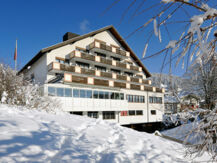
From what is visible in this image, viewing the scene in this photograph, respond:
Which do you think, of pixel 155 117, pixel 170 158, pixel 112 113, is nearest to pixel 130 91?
pixel 112 113

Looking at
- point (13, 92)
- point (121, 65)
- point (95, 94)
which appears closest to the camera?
point (13, 92)

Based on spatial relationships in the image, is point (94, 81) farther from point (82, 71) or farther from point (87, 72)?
point (82, 71)

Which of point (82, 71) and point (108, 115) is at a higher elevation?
point (82, 71)

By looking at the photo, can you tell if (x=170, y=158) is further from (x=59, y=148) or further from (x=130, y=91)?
(x=130, y=91)

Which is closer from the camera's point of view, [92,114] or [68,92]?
[68,92]

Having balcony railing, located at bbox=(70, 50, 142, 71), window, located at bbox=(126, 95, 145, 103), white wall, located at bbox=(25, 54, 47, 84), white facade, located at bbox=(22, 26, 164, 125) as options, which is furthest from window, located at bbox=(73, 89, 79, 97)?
window, located at bbox=(126, 95, 145, 103)

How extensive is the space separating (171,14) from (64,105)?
13361mm

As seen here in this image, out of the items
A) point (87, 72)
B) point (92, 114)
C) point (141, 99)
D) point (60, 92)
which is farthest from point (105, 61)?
point (60, 92)

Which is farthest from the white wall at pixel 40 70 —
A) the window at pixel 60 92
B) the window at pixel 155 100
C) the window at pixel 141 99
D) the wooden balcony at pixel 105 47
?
the window at pixel 155 100

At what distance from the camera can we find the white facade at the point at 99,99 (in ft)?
47.3

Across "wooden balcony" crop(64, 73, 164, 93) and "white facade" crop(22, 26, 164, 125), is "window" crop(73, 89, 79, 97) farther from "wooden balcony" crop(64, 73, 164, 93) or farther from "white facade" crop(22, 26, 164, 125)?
Answer: "wooden balcony" crop(64, 73, 164, 93)

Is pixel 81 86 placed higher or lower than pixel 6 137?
higher

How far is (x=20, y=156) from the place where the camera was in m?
2.23

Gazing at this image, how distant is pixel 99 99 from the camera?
53.4 ft
